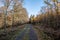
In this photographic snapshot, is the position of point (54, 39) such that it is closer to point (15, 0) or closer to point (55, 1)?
point (15, 0)

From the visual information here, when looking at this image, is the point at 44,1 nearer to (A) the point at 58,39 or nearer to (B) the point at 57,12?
(B) the point at 57,12

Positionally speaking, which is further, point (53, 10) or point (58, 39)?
point (53, 10)

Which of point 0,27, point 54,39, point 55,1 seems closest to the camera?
point 54,39

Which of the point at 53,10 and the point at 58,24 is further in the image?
the point at 53,10

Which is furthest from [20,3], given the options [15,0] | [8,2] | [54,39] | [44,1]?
[54,39]

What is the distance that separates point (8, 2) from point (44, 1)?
1645cm

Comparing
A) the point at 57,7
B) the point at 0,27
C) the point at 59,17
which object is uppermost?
the point at 57,7

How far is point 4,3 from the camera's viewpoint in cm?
2944

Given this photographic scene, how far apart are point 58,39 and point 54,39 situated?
589mm

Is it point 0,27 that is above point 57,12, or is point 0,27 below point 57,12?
below

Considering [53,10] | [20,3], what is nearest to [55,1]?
[53,10]

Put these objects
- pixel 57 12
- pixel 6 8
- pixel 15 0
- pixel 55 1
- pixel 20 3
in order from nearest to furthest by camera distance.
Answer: pixel 6 8
pixel 15 0
pixel 20 3
pixel 55 1
pixel 57 12

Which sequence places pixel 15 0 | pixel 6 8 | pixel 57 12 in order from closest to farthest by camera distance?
pixel 6 8 < pixel 15 0 < pixel 57 12

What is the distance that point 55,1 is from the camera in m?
40.7
